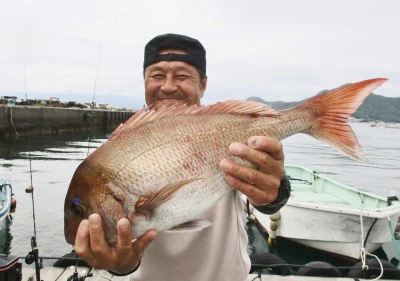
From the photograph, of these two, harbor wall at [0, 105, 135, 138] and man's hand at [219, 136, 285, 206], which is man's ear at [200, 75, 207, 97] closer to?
man's hand at [219, 136, 285, 206]

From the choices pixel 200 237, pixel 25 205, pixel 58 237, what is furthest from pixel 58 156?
pixel 200 237

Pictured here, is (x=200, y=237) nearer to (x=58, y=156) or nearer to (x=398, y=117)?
(x=58, y=156)

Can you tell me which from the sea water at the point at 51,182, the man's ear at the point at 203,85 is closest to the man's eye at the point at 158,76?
the man's ear at the point at 203,85

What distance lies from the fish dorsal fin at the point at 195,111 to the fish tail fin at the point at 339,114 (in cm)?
27

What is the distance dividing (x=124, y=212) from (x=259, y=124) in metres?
1.00

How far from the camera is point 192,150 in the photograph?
207cm

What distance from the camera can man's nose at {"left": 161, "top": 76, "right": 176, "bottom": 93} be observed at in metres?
2.89

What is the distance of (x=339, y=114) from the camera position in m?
2.26

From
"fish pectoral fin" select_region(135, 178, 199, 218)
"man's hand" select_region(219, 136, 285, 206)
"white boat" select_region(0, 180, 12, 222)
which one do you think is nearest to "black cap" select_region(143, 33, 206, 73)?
"man's hand" select_region(219, 136, 285, 206)

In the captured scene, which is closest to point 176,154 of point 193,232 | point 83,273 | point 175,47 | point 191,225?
point 191,225

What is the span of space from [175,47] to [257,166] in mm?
1414

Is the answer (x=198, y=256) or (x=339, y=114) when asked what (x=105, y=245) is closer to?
(x=198, y=256)

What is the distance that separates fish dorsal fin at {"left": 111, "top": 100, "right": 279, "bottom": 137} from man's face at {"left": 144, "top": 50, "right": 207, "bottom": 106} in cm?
68

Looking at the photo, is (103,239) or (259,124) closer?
(103,239)
